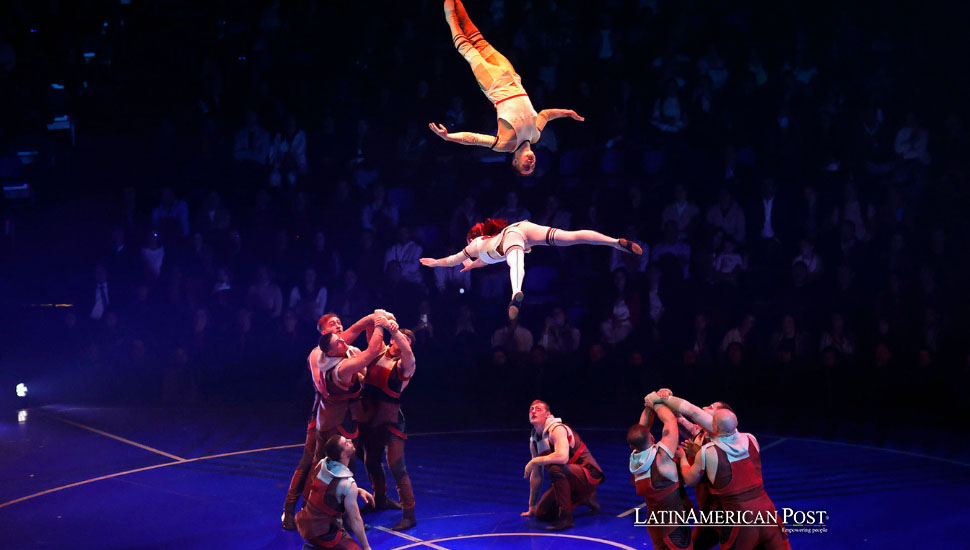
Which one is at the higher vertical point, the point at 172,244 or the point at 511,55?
the point at 511,55

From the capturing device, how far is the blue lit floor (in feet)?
21.8

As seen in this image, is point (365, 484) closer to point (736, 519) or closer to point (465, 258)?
point (465, 258)

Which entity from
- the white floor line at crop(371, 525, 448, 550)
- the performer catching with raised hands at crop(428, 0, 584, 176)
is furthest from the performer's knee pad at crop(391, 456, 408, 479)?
the performer catching with raised hands at crop(428, 0, 584, 176)

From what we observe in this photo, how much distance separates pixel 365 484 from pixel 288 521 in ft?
4.11

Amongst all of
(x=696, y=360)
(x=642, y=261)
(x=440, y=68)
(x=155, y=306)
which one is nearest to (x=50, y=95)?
(x=155, y=306)

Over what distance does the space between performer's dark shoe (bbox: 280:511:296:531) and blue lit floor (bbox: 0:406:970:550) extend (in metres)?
0.06

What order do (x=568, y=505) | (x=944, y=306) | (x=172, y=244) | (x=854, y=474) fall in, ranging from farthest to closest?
1. (x=172, y=244)
2. (x=944, y=306)
3. (x=854, y=474)
4. (x=568, y=505)

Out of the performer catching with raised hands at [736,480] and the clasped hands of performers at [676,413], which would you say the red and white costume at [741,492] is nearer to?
the performer catching with raised hands at [736,480]

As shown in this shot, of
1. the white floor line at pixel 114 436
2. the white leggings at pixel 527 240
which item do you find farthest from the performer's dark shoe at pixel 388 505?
the white floor line at pixel 114 436

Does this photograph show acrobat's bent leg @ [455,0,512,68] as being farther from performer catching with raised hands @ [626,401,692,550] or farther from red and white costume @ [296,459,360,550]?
red and white costume @ [296,459,360,550]

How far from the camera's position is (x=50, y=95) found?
515 inches

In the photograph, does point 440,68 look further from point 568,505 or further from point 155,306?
point 568,505

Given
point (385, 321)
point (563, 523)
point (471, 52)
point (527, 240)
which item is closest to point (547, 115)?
point (471, 52)

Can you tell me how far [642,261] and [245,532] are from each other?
19.4 feet
